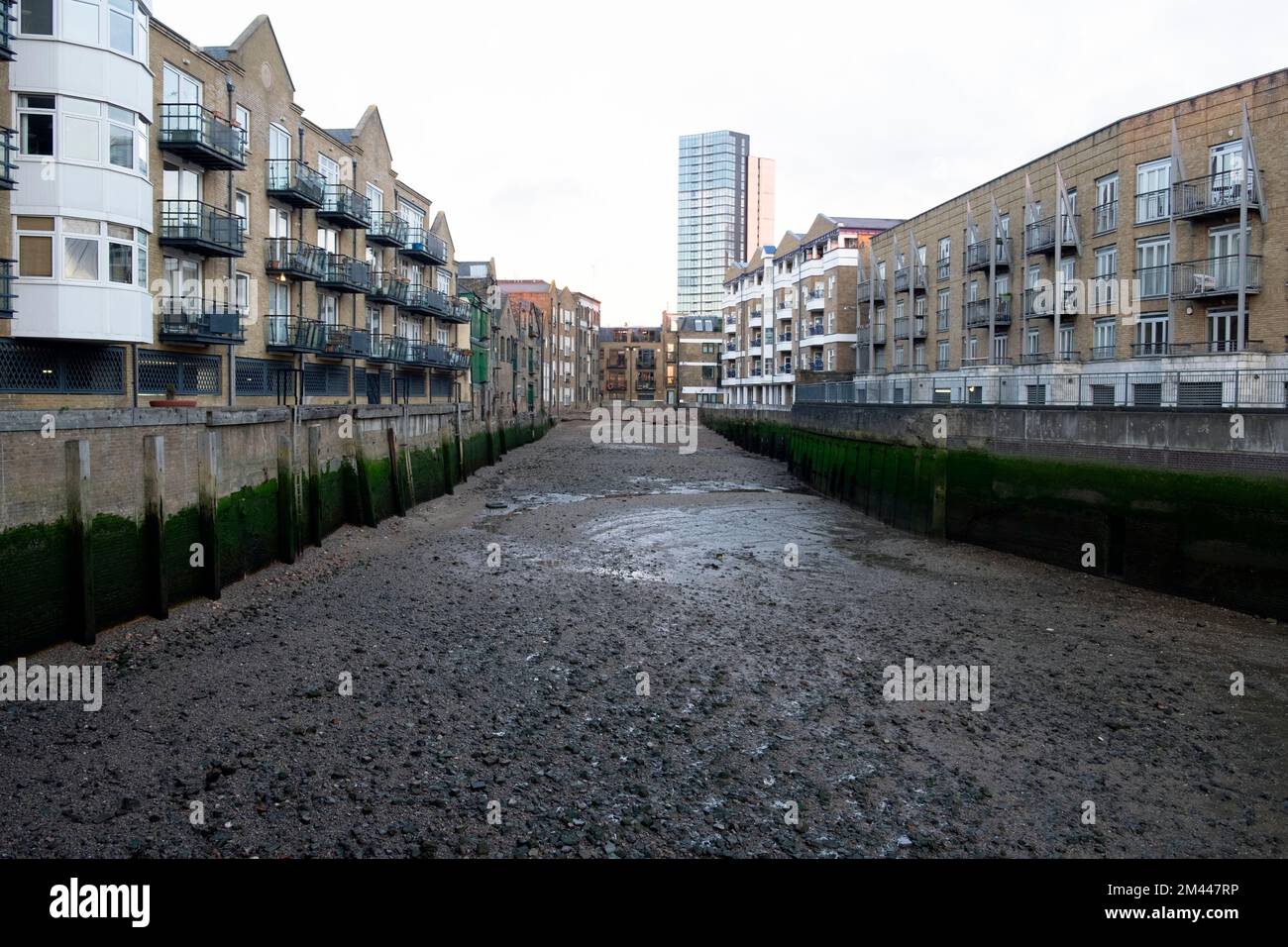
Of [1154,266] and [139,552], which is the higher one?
[1154,266]

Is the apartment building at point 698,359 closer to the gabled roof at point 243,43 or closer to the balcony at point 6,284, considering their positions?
the gabled roof at point 243,43

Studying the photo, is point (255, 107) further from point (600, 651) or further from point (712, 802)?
point (712, 802)

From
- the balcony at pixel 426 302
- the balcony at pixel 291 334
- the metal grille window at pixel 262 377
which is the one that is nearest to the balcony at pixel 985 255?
the balcony at pixel 426 302

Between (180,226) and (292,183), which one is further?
(292,183)

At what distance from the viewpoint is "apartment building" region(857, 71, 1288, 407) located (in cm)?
2855

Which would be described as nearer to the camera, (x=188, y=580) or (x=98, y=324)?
(x=188, y=580)

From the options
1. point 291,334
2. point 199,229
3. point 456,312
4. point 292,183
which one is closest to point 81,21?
point 199,229

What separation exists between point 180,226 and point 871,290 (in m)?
42.7

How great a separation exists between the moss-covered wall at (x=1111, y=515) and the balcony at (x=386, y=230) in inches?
1080

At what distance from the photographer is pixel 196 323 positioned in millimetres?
28016

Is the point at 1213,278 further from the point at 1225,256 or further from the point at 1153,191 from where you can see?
the point at 1153,191

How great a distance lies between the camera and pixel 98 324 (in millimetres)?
23266
